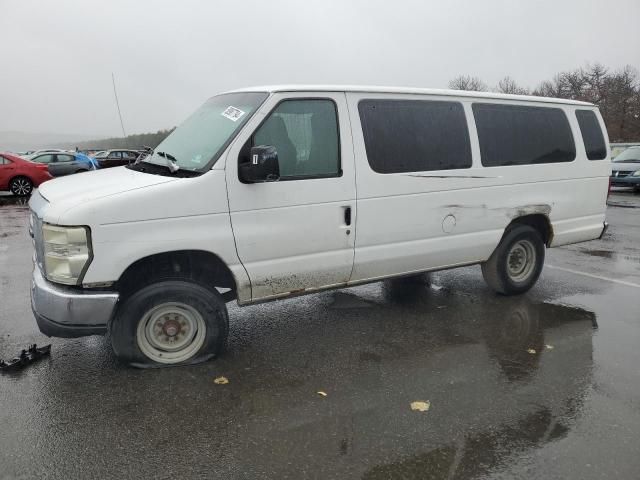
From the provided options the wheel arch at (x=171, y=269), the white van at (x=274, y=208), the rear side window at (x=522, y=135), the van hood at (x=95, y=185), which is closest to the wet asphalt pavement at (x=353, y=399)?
the white van at (x=274, y=208)

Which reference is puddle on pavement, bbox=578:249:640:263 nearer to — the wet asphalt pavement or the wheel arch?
the wet asphalt pavement

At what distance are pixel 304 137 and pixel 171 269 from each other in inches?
58.6

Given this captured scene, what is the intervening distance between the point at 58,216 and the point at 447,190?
333 cm

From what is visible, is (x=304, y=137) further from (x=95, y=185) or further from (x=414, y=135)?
(x=95, y=185)

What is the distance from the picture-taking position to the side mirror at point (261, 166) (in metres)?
3.83

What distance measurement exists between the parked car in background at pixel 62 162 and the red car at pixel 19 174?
2.31 m

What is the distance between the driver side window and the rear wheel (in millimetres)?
16271

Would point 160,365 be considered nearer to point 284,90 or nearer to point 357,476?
point 357,476

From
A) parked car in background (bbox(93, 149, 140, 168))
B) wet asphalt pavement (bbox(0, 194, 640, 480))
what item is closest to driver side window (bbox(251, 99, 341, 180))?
wet asphalt pavement (bbox(0, 194, 640, 480))

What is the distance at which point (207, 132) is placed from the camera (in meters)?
4.38

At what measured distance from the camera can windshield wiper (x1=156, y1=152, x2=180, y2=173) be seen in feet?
13.3

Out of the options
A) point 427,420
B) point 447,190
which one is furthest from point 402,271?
point 427,420

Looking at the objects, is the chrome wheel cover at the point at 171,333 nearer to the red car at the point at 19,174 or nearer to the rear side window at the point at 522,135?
the rear side window at the point at 522,135

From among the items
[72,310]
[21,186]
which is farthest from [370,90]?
[21,186]
